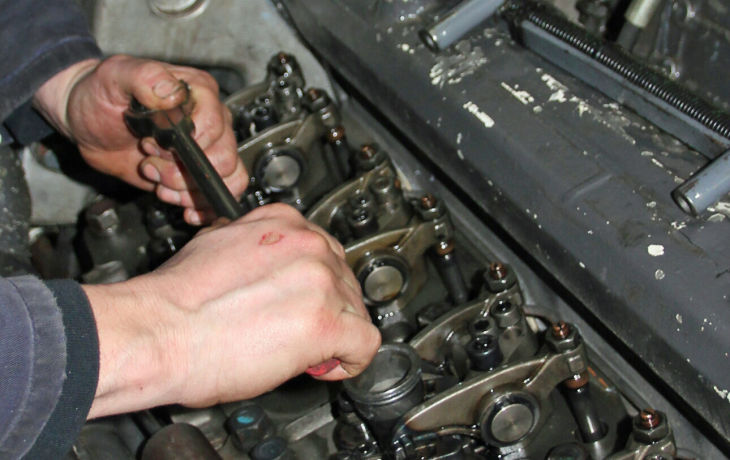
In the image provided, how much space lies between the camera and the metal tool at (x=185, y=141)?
4.36 ft

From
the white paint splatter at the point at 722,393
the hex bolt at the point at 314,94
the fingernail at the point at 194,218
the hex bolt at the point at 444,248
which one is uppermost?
the white paint splatter at the point at 722,393

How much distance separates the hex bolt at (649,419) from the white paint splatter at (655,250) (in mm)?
219

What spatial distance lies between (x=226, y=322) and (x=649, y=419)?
0.56 metres

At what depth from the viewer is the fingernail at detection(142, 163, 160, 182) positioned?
1712 mm

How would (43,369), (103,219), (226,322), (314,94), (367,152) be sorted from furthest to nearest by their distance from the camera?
1. (103,219)
2. (314,94)
3. (367,152)
4. (226,322)
5. (43,369)

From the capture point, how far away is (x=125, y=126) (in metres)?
1.69

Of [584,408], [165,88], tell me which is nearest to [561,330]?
[584,408]

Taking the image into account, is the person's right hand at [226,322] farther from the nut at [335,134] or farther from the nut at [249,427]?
the nut at [335,134]

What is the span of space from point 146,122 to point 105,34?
50cm

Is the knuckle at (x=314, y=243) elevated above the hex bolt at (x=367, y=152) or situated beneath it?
elevated above

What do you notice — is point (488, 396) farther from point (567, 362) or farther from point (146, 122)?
point (146, 122)

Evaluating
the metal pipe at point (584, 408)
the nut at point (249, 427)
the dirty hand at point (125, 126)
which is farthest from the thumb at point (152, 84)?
the metal pipe at point (584, 408)

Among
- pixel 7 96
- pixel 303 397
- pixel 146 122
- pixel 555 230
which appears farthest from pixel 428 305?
pixel 7 96

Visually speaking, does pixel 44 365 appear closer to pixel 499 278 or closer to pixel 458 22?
pixel 499 278
